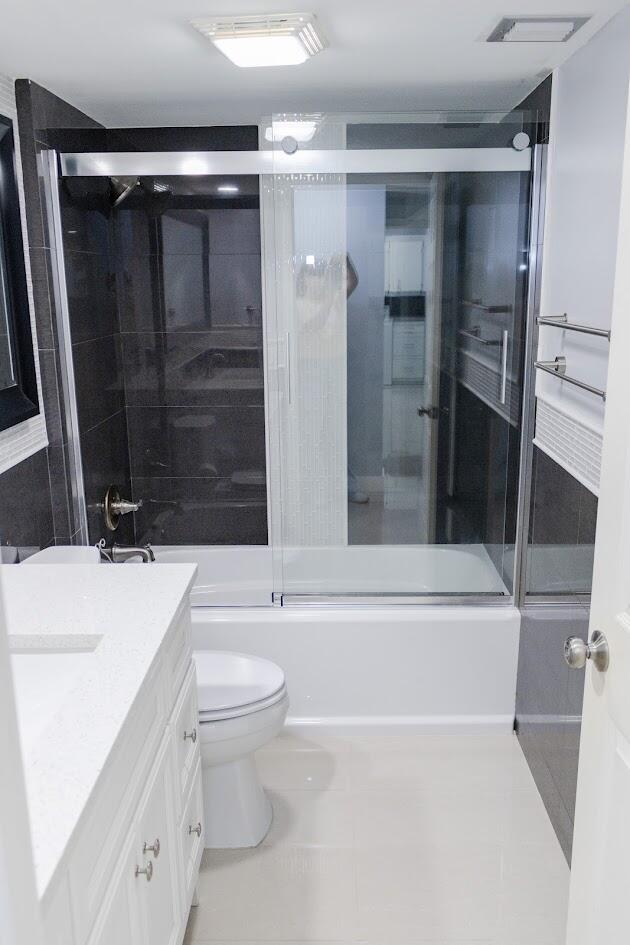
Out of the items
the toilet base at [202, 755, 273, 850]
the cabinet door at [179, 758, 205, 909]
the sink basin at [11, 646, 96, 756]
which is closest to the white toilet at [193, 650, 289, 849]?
the toilet base at [202, 755, 273, 850]

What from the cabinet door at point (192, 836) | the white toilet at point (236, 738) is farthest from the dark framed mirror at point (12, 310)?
the cabinet door at point (192, 836)

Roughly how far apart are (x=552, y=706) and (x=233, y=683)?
0.93 metres

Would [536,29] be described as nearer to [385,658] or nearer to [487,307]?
[487,307]

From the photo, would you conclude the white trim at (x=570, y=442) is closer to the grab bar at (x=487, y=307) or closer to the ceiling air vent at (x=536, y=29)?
the grab bar at (x=487, y=307)

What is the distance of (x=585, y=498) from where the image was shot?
2.15m

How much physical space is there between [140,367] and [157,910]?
7.92 feet

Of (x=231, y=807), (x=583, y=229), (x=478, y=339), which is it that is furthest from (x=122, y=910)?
(x=478, y=339)

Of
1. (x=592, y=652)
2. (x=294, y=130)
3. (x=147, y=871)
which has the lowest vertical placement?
(x=147, y=871)

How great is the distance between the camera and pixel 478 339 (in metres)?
2.99

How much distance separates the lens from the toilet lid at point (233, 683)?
7.20 ft

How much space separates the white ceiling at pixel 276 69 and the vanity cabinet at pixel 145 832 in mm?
1370

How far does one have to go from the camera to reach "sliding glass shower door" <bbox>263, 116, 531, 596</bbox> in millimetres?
2791

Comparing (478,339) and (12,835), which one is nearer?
(12,835)

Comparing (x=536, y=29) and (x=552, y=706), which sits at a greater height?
(x=536, y=29)
